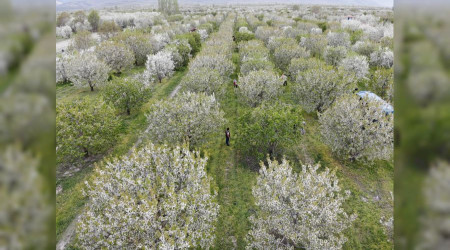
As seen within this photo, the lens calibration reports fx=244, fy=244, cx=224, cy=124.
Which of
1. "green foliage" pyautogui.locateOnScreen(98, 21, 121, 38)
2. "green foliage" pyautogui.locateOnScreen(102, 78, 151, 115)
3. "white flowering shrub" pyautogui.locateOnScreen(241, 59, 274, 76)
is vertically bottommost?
"green foliage" pyautogui.locateOnScreen(102, 78, 151, 115)

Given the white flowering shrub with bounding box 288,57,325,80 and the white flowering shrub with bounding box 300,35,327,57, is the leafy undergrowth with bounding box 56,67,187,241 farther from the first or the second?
the white flowering shrub with bounding box 300,35,327,57

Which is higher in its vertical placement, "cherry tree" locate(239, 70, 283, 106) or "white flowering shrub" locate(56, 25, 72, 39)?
"white flowering shrub" locate(56, 25, 72, 39)

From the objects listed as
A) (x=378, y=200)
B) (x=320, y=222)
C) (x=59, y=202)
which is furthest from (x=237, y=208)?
(x=59, y=202)

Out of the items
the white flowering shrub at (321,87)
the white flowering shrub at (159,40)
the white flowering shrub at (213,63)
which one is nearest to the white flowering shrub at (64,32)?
the white flowering shrub at (159,40)

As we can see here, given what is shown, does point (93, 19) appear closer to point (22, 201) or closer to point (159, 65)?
point (159, 65)

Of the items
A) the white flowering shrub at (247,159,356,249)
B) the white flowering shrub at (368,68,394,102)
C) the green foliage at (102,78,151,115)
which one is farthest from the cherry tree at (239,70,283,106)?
the white flowering shrub at (247,159,356,249)

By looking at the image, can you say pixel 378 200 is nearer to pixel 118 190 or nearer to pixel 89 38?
pixel 118 190

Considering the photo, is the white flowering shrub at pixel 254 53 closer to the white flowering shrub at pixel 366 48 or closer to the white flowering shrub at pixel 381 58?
the white flowering shrub at pixel 381 58

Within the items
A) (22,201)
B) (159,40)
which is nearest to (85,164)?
(22,201)
